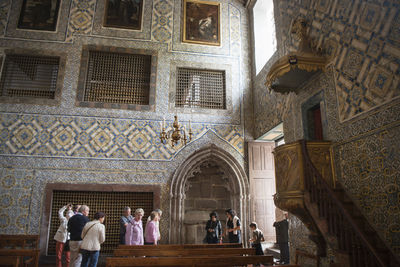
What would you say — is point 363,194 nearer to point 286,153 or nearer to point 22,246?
point 286,153

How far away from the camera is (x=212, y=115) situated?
964 centimetres

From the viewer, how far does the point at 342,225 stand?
4.22 m

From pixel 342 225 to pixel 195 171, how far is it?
17.9ft

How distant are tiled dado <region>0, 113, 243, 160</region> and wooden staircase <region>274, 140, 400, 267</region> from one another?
15.1 ft

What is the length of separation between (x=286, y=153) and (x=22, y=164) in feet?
22.9

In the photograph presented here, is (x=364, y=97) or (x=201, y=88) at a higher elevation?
(x=201, y=88)

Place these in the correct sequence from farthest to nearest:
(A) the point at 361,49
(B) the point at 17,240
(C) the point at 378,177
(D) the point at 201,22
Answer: (D) the point at 201,22, (B) the point at 17,240, (A) the point at 361,49, (C) the point at 378,177

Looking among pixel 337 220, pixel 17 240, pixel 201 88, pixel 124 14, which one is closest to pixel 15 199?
pixel 17 240

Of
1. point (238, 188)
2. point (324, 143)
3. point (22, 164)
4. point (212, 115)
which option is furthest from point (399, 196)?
point (22, 164)

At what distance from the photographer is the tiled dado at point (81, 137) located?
8500 millimetres

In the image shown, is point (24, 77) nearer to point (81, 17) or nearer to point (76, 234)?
point (81, 17)

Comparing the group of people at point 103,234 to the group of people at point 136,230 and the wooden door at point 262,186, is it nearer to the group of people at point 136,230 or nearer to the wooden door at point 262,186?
the group of people at point 136,230

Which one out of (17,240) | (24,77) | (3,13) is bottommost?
(17,240)

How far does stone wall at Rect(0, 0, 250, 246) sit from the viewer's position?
834cm
